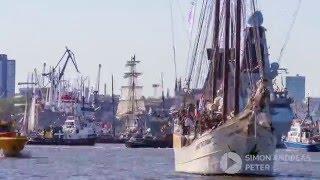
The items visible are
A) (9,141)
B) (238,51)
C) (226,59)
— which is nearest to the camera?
(238,51)

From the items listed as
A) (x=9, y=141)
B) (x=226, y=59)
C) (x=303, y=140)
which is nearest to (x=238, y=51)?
(x=226, y=59)

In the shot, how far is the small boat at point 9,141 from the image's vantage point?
110 metres

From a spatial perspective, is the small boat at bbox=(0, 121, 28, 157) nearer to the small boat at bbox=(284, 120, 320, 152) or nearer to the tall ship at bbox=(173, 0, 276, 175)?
the tall ship at bbox=(173, 0, 276, 175)

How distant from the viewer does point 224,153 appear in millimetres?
68250

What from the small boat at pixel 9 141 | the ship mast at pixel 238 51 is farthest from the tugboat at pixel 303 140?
the ship mast at pixel 238 51

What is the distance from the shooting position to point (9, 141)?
110 meters

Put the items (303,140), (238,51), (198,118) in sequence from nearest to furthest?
(238,51), (198,118), (303,140)

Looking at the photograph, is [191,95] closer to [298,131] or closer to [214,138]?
[214,138]

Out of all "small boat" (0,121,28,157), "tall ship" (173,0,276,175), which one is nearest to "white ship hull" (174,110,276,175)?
"tall ship" (173,0,276,175)

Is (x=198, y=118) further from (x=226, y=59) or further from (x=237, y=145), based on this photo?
(x=237, y=145)

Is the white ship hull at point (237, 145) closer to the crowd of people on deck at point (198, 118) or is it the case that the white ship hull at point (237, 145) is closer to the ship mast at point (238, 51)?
the crowd of people on deck at point (198, 118)

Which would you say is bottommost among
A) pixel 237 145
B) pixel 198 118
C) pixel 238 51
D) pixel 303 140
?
pixel 237 145

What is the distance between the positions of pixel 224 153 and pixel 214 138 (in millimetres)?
1219

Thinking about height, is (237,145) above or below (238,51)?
below
